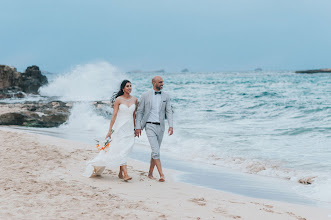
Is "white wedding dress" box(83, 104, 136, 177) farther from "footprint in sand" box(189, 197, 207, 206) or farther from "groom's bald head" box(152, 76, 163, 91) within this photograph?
"footprint in sand" box(189, 197, 207, 206)

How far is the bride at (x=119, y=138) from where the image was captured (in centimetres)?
646

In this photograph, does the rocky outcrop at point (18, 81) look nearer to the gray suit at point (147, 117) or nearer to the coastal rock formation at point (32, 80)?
the coastal rock formation at point (32, 80)

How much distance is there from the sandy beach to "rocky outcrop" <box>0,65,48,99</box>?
23.7m

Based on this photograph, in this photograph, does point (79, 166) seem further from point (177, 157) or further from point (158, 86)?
point (177, 157)

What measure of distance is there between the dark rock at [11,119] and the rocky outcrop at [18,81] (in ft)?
47.8

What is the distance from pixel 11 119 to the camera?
574 inches

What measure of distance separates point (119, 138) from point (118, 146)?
0.14 m

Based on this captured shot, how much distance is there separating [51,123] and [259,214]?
12007 millimetres

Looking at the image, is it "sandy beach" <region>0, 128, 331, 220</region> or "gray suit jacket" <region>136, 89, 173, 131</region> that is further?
"gray suit jacket" <region>136, 89, 173, 131</region>

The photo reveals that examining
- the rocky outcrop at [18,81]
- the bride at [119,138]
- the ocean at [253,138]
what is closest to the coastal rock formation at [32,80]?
the rocky outcrop at [18,81]

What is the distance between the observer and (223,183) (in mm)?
7145

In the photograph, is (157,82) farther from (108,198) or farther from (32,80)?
(32,80)

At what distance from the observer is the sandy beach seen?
4543 millimetres

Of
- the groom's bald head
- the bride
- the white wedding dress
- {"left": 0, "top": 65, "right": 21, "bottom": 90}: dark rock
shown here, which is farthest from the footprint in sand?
{"left": 0, "top": 65, "right": 21, "bottom": 90}: dark rock
